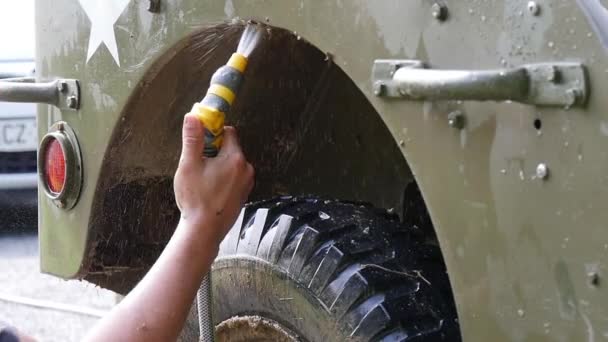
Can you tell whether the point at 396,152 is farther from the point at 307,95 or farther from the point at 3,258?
the point at 3,258

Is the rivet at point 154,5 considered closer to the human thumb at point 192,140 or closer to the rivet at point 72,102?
the rivet at point 72,102

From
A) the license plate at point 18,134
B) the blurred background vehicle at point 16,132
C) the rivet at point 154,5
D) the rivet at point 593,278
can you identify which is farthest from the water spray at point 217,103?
the license plate at point 18,134

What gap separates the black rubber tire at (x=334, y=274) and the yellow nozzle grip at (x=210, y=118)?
0.41 m

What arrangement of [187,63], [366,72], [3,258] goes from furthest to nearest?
[3,258]
[187,63]
[366,72]

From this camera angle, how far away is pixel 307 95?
2689mm

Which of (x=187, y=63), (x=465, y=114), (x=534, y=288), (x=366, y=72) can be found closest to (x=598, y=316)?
(x=534, y=288)

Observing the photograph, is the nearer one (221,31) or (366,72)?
(366,72)

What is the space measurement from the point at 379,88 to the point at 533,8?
1.18 ft

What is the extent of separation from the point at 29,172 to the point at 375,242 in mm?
5415

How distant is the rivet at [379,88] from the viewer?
1763 mm

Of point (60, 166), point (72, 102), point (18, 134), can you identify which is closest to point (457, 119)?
point (72, 102)

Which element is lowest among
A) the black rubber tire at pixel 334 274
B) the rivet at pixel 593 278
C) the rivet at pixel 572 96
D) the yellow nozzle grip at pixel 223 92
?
the black rubber tire at pixel 334 274

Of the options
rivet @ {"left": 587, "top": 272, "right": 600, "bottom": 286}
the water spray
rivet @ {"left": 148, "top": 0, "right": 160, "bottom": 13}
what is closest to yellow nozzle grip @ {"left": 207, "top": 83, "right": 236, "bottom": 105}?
the water spray

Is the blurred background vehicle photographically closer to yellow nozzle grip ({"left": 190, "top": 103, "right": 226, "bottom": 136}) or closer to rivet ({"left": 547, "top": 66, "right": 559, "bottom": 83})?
yellow nozzle grip ({"left": 190, "top": 103, "right": 226, "bottom": 136})
